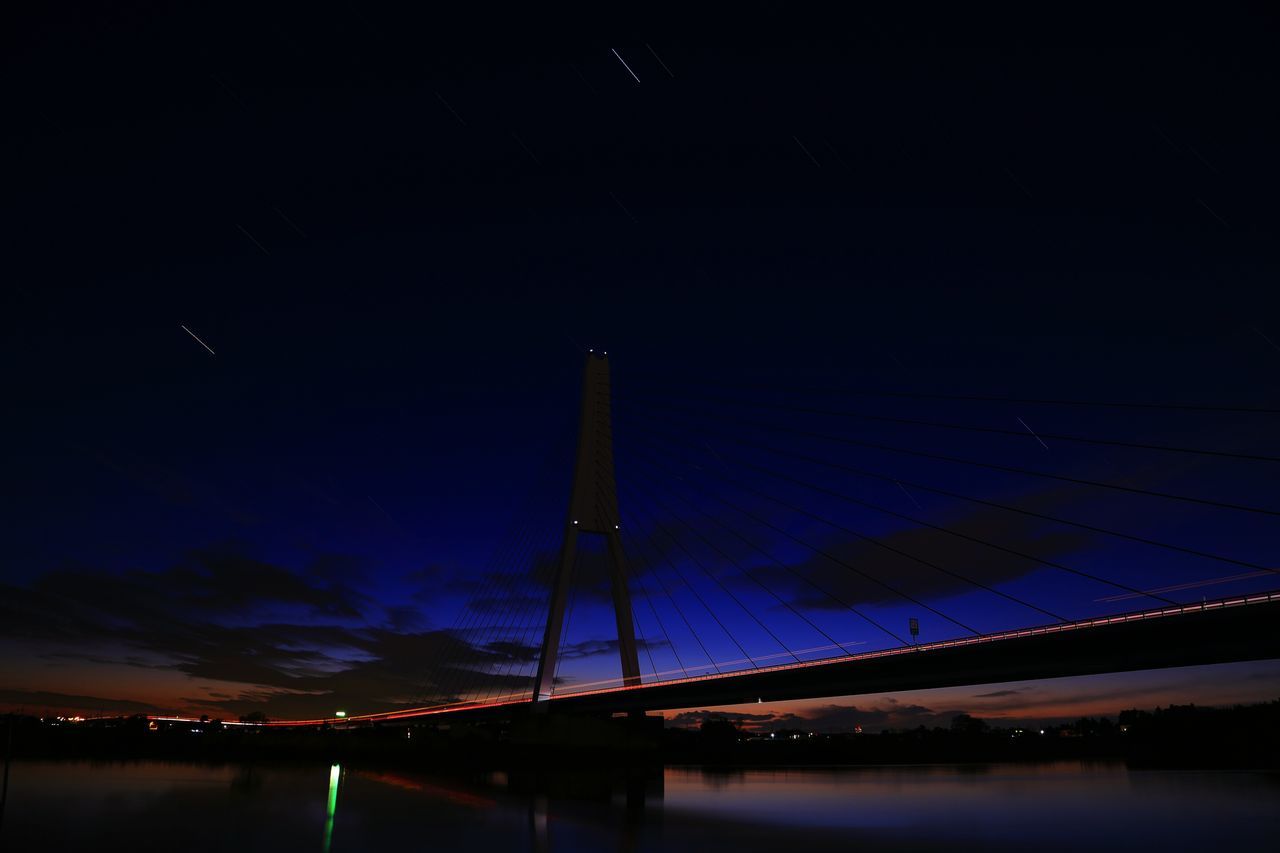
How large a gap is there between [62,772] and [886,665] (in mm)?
59693

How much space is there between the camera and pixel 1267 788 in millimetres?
70875

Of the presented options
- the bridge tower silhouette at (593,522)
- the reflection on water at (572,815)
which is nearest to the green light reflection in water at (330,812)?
the reflection on water at (572,815)

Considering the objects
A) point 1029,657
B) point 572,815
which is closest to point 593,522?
point 572,815

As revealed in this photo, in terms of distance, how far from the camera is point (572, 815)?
3734cm

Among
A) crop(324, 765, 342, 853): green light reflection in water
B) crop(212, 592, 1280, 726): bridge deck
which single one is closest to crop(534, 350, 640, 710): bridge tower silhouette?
crop(212, 592, 1280, 726): bridge deck

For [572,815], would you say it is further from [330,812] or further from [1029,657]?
[1029,657]

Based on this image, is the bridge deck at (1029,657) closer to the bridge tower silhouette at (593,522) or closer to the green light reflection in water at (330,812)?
the bridge tower silhouette at (593,522)

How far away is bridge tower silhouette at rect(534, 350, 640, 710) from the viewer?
169 ft

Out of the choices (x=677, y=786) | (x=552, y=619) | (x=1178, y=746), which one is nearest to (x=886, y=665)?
(x=552, y=619)

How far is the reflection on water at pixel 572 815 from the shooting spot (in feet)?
92.3

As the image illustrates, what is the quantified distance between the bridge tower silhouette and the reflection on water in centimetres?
735

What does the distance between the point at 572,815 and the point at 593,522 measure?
19.9m

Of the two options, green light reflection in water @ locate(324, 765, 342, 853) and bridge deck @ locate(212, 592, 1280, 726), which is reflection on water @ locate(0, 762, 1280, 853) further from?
bridge deck @ locate(212, 592, 1280, 726)

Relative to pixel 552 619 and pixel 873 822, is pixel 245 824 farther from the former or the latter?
pixel 873 822
